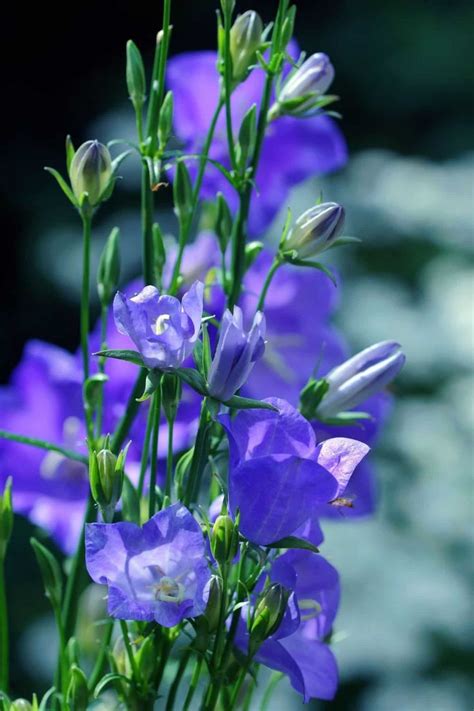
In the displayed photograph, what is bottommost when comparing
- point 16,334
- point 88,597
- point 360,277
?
point 16,334

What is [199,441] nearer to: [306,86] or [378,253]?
[306,86]

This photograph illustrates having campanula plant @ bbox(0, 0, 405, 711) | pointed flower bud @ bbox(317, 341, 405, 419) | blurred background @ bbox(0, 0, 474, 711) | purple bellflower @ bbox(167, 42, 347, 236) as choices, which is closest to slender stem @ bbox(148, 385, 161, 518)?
campanula plant @ bbox(0, 0, 405, 711)

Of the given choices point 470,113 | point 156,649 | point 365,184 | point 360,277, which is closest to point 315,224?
point 156,649

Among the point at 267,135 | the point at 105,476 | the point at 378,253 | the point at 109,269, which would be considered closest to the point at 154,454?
the point at 105,476

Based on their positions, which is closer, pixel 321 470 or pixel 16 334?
pixel 321 470

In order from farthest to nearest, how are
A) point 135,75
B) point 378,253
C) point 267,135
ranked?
point 378,253 < point 267,135 < point 135,75

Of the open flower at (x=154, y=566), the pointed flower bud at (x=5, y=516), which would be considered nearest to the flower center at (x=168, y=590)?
the open flower at (x=154, y=566)

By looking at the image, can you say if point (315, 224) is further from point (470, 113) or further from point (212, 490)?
point (470, 113)
